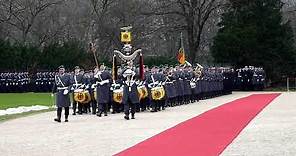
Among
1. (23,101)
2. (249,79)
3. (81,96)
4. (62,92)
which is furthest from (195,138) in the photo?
(249,79)

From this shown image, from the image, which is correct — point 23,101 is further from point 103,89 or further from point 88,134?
point 88,134

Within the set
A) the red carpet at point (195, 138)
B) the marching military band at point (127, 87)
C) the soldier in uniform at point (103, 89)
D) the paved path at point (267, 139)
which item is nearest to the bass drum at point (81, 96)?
the marching military band at point (127, 87)

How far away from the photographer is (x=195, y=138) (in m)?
14.6

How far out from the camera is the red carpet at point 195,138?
12.6 metres

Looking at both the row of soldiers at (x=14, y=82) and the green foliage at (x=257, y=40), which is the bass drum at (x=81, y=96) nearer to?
the row of soldiers at (x=14, y=82)

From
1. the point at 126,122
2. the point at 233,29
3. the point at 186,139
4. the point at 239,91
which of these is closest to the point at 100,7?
the point at 233,29

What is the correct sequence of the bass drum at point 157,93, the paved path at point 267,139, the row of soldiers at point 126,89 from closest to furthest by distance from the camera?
the paved path at point 267,139 → the row of soldiers at point 126,89 → the bass drum at point 157,93

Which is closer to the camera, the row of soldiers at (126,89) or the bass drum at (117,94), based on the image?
the row of soldiers at (126,89)

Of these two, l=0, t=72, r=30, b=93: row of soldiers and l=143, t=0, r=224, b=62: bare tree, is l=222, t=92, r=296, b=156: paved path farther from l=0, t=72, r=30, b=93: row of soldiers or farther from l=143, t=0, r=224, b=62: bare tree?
l=143, t=0, r=224, b=62: bare tree

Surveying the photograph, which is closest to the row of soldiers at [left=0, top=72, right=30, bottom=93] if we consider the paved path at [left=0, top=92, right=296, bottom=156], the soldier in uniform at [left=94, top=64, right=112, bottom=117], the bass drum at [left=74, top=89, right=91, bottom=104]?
the bass drum at [left=74, top=89, right=91, bottom=104]

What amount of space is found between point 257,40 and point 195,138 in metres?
39.1

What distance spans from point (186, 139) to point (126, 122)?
18.4 feet

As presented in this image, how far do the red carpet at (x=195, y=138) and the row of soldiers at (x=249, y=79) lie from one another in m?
26.4

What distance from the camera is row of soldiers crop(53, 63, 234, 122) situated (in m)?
21.3
